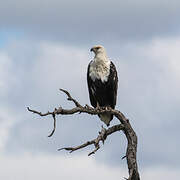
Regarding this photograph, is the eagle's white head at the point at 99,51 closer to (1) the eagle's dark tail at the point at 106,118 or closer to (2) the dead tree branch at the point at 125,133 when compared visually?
(1) the eagle's dark tail at the point at 106,118

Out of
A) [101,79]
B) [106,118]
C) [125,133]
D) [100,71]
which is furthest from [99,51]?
[125,133]

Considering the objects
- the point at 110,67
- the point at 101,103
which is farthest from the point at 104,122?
the point at 110,67

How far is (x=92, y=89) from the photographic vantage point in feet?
52.5

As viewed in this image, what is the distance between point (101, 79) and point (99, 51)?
878 mm

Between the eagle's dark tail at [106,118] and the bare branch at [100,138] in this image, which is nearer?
the bare branch at [100,138]

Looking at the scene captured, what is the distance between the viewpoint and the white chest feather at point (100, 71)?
51.4ft

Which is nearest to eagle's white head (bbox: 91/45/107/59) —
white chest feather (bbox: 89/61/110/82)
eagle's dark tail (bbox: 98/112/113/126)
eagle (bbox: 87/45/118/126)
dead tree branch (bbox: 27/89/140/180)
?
eagle (bbox: 87/45/118/126)

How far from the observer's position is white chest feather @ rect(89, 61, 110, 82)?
15656mm

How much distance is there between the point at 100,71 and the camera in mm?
15695

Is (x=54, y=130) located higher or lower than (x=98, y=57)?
lower

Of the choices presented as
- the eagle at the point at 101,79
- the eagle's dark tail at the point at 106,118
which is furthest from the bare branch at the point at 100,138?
the eagle's dark tail at the point at 106,118

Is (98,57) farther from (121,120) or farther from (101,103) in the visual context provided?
(121,120)

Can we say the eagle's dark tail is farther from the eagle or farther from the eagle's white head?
the eagle's white head

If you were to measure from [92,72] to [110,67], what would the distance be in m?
0.47
